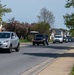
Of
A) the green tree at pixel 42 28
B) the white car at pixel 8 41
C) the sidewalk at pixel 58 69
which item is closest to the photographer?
the sidewalk at pixel 58 69

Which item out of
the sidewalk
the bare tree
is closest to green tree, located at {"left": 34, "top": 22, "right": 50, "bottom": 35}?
the bare tree

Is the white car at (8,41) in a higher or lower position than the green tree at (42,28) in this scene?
lower

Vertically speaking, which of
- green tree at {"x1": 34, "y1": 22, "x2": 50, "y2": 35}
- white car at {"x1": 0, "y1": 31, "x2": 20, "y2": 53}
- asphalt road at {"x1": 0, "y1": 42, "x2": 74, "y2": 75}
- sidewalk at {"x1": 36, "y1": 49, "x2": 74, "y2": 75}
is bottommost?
sidewalk at {"x1": 36, "y1": 49, "x2": 74, "y2": 75}

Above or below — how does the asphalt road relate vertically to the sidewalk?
above

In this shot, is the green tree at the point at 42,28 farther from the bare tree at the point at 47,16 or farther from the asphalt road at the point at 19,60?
the asphalt road at the point at 19,60

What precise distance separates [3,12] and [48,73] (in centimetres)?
3480

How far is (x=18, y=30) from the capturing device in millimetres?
100688

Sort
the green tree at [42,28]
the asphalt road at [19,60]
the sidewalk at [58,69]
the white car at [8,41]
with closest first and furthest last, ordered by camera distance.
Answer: the sidewalk at [58,69] → the asphalt road at [19,60] → the white car at [8,41] → the green tree at [42,28]

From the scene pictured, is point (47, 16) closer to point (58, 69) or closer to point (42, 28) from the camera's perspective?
point (42, 28)

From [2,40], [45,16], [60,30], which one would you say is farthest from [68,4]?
[60,30]

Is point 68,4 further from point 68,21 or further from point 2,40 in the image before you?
point 2,40

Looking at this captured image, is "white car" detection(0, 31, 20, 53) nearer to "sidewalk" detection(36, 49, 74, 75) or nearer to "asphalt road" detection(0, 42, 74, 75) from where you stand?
"asphalt road" detection(0, 42, 74, 75)

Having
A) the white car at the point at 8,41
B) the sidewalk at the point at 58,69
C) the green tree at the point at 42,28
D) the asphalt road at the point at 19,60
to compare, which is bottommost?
the sidewalk at the point at 58,69

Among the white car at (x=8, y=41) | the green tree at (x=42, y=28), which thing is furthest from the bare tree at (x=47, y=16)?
the white car at (x=8, y=41)
